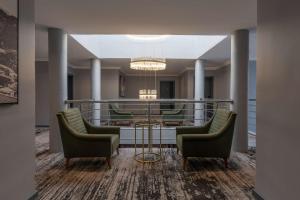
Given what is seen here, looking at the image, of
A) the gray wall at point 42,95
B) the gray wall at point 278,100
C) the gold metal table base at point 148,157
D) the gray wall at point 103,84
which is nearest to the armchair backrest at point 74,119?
the gold metal table base at point 148,157

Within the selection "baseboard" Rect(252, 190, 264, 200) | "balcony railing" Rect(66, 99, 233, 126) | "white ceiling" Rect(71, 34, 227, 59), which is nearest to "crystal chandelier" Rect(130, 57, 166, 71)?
"balcony railing" Rect(66, 99, 233, 126)

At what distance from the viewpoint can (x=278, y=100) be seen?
2.02 meters

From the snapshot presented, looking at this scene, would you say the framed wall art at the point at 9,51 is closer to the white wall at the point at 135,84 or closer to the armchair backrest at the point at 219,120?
the armchair backrest at the point at 219,120

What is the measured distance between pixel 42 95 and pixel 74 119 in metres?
5.10

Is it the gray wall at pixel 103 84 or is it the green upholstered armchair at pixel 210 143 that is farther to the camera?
the gray wall at pixel 103 84

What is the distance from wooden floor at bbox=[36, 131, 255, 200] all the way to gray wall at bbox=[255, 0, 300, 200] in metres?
0.57

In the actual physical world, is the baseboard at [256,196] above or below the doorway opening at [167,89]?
below

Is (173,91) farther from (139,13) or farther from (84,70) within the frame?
(139,13)

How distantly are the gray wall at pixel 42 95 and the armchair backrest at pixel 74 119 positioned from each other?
4.76 meters

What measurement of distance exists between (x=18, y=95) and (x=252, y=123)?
751 cm

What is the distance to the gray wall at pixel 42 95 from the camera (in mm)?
7941

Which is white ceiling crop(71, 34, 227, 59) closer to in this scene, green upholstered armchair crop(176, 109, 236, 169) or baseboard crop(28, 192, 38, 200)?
green upholstered armchair crop(176, 109, 236, 169)

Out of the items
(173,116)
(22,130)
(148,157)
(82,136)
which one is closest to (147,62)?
(148,157)

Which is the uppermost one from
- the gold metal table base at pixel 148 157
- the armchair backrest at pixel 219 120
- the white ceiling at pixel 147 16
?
the white ceiling at pixel 147 16
